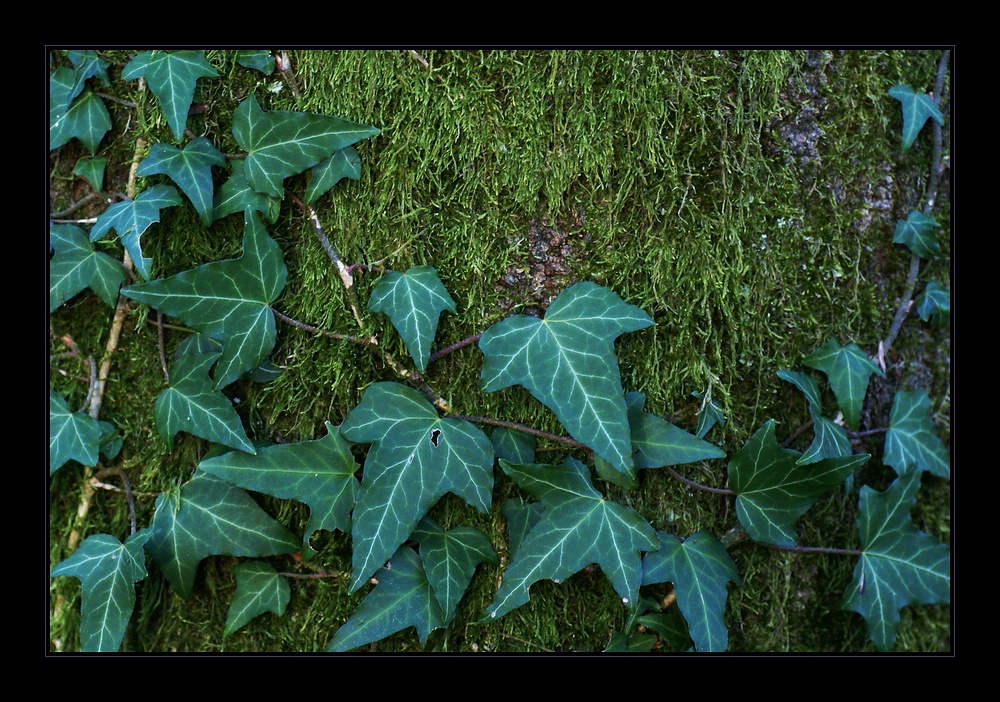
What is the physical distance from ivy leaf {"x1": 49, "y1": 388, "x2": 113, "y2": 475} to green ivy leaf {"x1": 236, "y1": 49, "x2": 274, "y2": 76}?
0.82 m

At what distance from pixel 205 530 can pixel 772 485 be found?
44.7 inches

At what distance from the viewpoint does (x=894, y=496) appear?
1298mm

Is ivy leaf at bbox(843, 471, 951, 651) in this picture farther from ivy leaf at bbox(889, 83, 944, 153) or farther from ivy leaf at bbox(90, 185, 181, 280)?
ivy leaf at bbox(90, 185, 181, 280)

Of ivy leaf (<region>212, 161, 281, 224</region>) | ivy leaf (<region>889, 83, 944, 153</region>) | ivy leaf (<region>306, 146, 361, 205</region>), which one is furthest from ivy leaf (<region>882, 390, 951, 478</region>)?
ivy leaf (<region>212, 161, 281, 224</region>)

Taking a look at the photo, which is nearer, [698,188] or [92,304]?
[698,188]

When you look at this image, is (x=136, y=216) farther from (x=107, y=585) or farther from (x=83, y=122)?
(x=107, y=585)

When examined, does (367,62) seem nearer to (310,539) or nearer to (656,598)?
(310,539)

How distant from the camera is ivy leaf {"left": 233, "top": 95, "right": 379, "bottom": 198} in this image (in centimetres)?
122

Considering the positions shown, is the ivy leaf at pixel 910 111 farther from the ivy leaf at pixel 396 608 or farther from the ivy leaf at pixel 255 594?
the ivy leaf at pixel 255 594

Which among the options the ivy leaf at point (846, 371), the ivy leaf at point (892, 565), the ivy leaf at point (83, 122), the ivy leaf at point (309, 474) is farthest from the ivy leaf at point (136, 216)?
the ivy leaf at point (892, 565)

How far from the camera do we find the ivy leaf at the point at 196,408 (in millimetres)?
1208

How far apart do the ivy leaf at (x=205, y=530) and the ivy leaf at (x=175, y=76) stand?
28.9 inches

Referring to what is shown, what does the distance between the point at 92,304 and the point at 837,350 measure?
5.34 feet

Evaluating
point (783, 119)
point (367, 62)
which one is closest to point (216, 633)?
point (367, 62)
